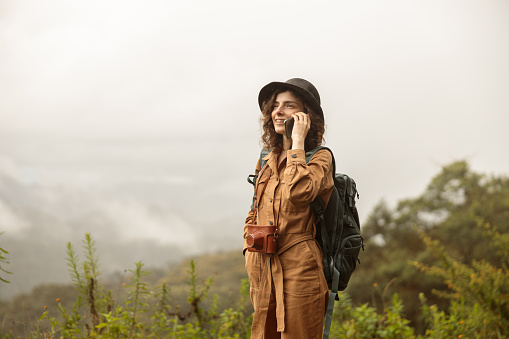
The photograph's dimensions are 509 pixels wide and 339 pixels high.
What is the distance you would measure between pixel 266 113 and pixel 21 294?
4192 millimetres

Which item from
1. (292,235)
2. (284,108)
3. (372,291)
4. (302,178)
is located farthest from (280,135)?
(372,291)

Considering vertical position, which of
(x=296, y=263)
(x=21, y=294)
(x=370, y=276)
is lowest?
(x=296, y=263)

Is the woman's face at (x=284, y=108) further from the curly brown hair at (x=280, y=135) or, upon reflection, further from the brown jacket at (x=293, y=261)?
the brown jacket at (x=293, y=261)

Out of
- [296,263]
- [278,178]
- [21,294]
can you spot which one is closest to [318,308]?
[296,263]

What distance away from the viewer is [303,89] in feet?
9.50

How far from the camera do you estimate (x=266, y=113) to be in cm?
313

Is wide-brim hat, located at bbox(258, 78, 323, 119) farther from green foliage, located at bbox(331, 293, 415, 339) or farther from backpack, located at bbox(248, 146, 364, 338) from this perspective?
green foliage, located at bbox(331, 293, 415, 339)

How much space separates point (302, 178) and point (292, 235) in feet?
1.35

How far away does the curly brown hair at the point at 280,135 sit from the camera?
119 inches

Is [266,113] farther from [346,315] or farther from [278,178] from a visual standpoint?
[346,315]

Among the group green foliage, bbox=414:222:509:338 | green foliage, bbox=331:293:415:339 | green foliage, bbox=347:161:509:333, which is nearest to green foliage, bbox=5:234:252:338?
green foliage, bbox=331:293:415:339

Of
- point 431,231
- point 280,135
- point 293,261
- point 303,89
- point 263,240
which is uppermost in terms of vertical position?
point 431,231

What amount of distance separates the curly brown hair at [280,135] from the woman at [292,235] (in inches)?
0.4

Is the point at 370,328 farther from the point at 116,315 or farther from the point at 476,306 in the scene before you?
the point at 116,315
